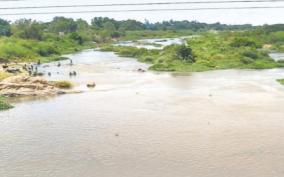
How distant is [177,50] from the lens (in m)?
70.6

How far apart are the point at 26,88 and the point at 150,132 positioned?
19823mm

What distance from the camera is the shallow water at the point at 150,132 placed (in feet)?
76.0

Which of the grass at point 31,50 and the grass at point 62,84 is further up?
the grass at point 31,50

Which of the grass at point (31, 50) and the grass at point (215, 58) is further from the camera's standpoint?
the grass at point (31, 50)

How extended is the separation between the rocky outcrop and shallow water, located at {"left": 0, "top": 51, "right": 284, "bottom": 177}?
268 cm

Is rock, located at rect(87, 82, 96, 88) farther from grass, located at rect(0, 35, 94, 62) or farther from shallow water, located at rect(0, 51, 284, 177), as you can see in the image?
grass, located at rect(0, 35, 94, 62)

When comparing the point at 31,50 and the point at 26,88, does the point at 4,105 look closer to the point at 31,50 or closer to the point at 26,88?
the point at 26,88

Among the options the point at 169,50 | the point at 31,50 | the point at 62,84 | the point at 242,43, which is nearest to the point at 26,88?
the point at 62,84

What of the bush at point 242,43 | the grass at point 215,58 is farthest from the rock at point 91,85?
the bush at point 242,43

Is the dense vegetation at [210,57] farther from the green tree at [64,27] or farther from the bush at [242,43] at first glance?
the green tree at [64,27]

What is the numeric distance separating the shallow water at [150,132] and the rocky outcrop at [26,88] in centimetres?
268

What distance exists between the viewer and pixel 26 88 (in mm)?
44875

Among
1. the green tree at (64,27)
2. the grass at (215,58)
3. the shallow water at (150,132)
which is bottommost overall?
the shallow water at (150,132)

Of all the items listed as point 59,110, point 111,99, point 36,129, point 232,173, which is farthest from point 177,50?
point 232,173
